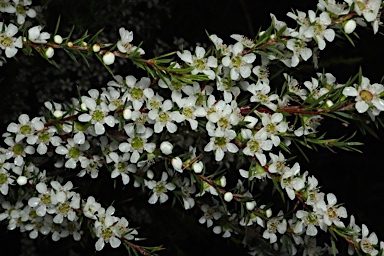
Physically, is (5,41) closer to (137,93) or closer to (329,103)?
(137,93)

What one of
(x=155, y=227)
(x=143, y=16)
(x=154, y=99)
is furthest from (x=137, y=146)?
(x=143, y=16)

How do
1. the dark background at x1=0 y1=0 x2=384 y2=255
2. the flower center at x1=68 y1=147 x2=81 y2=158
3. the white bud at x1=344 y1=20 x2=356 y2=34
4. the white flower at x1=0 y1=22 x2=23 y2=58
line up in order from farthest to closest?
the dark background at x1=0 y1=0 x2=384 y2=255
the flower center at x1=68 y1=147 x2=81 y2=158
the white flower at x1=0 y1=22 x2=23 y2=58
the white bud at x1=344 y1=20 x2=356 y2=34

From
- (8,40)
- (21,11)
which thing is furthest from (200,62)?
(21,11)

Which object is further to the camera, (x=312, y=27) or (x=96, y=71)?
(x=96, y=71)

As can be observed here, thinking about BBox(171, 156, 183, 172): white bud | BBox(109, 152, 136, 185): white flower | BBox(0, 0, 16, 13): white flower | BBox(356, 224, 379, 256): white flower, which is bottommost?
BBox(356, 224, 379, 256): white flower

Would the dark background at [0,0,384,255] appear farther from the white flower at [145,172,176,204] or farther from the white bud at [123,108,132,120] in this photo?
the white bud at [123,108,132,120]

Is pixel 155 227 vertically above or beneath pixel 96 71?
beneath

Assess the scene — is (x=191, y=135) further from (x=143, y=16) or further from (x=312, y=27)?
(x=143, y=16)

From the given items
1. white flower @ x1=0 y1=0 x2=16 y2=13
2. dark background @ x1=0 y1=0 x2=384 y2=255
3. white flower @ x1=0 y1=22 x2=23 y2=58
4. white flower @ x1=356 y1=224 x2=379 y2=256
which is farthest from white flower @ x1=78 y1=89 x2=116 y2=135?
dark background @ x1=0 y1=0 x2=384 y2=255
